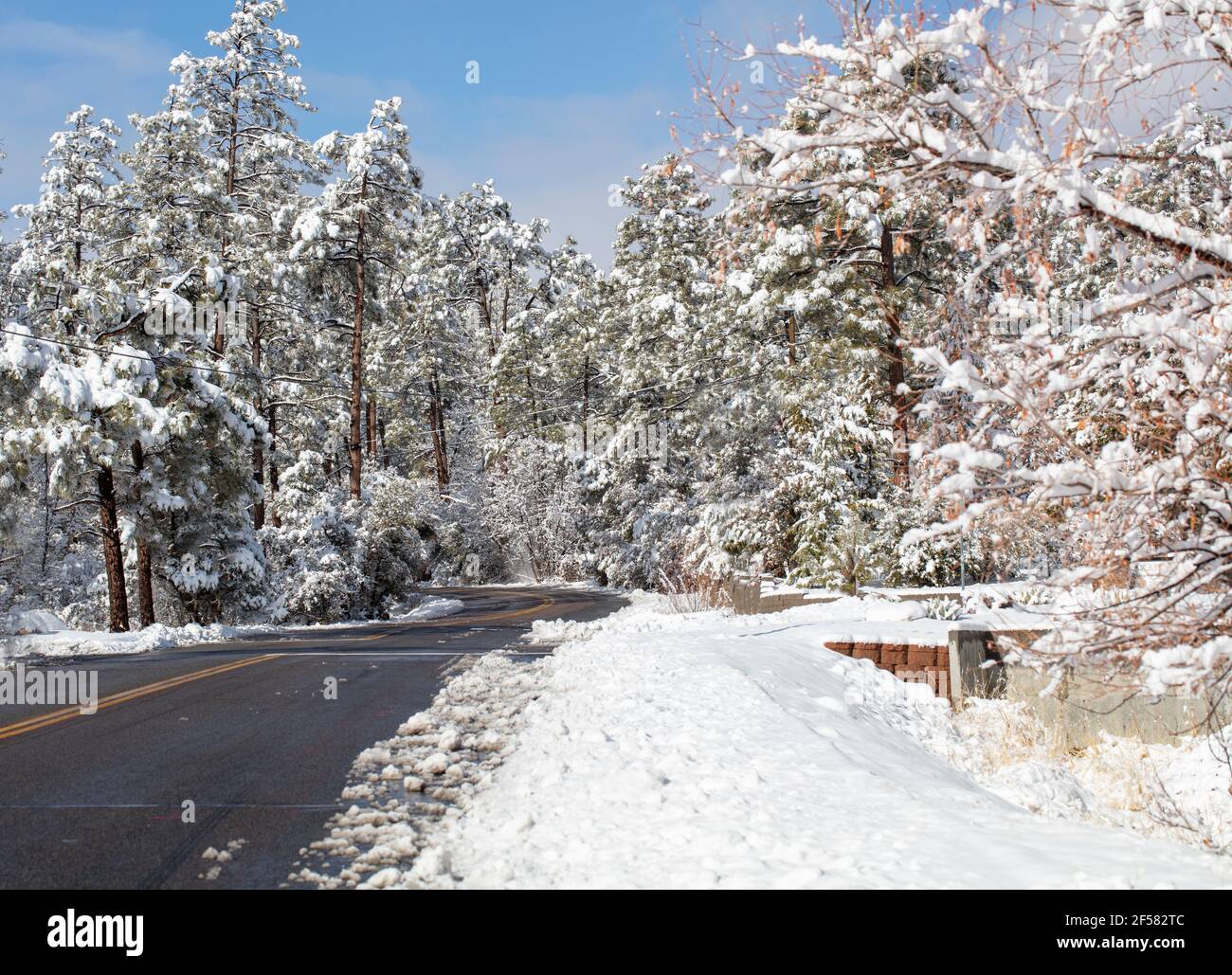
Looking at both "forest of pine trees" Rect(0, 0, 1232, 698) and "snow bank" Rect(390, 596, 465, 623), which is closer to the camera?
"forest of pine trees" Rect(0, 0, 1232, 698)

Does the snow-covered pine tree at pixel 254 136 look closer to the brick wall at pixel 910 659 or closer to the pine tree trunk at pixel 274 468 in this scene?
the pine tree trunk at pixel 274 468

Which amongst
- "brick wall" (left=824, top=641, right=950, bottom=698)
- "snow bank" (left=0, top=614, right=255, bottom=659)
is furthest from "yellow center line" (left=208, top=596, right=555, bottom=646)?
"brick wall" (left=824, top=641, right=950, bottom=698)

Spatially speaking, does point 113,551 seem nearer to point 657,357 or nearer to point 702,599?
point 702,599

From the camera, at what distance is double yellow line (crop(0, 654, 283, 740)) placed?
936 cm

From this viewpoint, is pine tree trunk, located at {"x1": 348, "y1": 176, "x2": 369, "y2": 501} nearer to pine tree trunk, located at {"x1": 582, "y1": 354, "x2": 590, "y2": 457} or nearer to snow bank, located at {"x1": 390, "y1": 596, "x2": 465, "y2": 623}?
snow bank, located at {"x1": 390, "y1": 596, "x2": 465, "y2": 623}

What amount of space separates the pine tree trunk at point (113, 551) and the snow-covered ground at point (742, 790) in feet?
44.4

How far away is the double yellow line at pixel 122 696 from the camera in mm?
9359

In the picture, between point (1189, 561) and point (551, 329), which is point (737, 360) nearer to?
point (551, 329)

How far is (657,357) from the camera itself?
36688 mm

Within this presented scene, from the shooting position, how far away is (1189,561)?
497 cm

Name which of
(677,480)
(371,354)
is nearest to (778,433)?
(677,480)

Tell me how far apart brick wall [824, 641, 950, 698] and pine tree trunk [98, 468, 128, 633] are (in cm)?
1658

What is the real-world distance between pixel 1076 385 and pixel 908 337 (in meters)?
0.95

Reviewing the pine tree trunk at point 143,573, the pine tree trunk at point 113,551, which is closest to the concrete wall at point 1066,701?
the pine tree trunk at point 113,551
